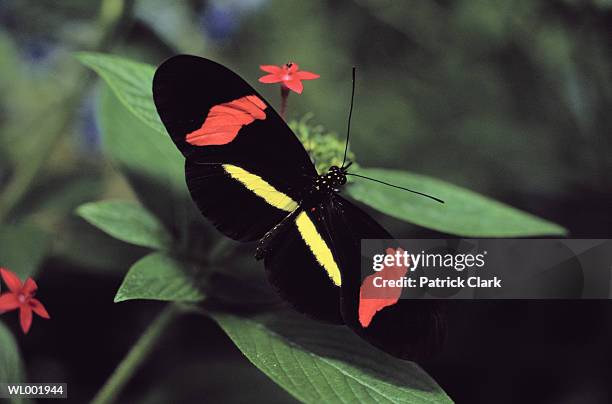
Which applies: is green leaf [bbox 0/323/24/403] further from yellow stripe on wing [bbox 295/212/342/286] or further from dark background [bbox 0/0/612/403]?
yellow stripe on wing [bbox 295/212/342/286]

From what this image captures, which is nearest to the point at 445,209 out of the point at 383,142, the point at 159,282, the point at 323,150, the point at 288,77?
the point at 323,150

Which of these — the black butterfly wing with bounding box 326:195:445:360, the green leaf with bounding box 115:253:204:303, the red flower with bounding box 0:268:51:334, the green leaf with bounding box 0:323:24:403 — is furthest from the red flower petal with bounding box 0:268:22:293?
the black butterfly wing with bounding box 326:195:445:360

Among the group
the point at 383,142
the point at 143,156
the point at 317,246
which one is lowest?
the point at 317,246

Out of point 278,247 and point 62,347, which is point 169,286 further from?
point 62,347

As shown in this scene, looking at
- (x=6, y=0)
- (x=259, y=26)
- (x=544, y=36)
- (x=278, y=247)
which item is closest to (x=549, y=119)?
(x=544, y=36)

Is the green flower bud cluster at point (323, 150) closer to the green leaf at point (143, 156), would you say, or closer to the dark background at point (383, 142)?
the green leaf at point (143, 156)

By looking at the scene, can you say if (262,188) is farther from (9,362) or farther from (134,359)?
(9,362)

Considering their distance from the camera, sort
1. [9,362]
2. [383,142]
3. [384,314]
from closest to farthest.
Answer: [384,314], [9,362], [383,142]
